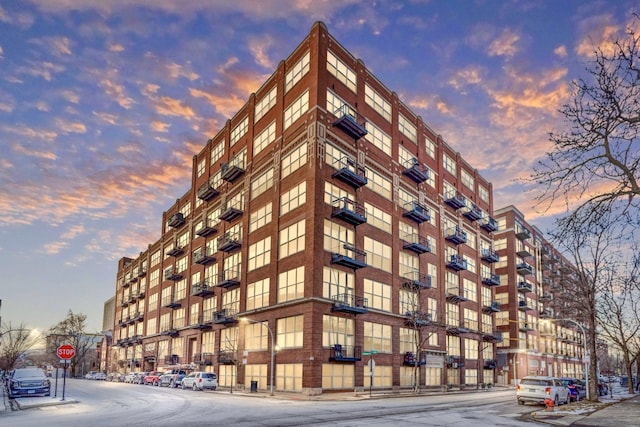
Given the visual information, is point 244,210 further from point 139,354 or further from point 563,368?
point 563,368

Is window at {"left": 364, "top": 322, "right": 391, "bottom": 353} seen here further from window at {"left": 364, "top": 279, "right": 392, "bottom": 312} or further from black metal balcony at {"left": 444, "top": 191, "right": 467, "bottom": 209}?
black metal balcony at {"left": 444, "top": 191, "right": 467, "bottom": 209}

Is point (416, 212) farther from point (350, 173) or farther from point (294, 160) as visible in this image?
point (294, 160)

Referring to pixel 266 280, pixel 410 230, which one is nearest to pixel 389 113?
pixel 410 230

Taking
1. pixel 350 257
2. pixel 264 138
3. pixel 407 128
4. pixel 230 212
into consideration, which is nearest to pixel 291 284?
pixel 350 257

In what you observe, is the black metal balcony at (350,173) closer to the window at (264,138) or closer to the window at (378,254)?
the window at (378,254)

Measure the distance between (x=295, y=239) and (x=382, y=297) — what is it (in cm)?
1042

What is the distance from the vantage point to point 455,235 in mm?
61969

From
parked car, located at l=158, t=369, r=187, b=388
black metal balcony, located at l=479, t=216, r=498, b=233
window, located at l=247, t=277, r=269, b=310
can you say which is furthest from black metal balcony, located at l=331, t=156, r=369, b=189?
black metal balcony, located at l=479, t=216, r=498, b=233

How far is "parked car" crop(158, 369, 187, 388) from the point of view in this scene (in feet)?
175

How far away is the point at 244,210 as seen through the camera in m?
53.9

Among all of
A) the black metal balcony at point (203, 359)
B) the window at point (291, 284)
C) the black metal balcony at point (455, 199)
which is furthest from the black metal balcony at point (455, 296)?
the black metal balcony at point (203, 359)

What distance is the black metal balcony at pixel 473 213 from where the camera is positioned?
6788 centimetres

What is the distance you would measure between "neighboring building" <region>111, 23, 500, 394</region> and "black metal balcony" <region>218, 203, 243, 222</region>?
0.92 feet

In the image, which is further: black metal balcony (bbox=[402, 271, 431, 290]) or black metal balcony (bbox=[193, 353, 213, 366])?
black metal balcony (bbox=[193, 353, 213, 366])
